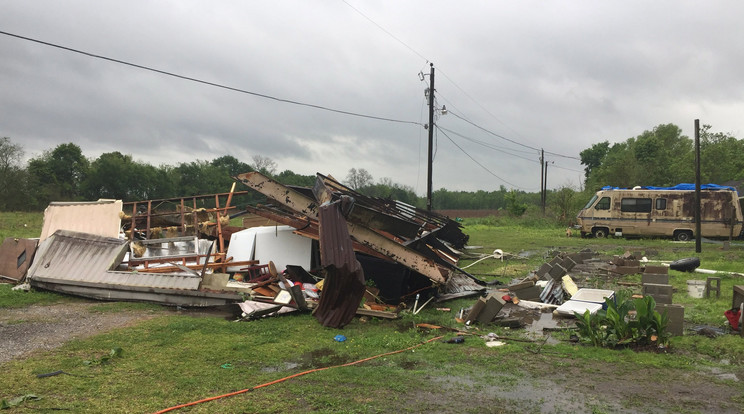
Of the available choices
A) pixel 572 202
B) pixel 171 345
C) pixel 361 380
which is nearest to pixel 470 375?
pixel 361 380

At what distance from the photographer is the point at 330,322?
7.11 meters

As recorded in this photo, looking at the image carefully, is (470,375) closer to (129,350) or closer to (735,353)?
(735,353)

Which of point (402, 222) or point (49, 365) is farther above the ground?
point (402, 222)

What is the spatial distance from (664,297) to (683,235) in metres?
18.8

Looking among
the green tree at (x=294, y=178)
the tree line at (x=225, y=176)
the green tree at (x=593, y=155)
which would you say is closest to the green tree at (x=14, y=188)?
the tree line at (x=225, y=176)

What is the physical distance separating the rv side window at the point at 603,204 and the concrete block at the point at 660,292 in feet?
59.9

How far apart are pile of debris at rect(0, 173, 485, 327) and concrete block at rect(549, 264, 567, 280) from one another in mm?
1571

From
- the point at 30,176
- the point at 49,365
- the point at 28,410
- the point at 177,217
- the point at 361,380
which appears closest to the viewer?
the point at 28,410

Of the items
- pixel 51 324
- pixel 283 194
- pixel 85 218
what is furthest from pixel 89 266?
pixel 283 194

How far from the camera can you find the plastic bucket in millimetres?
9050

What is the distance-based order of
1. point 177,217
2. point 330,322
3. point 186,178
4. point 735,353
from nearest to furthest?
point 735,353, point 330,322, point 177,217, point 186,178

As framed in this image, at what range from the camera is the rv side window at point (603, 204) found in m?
24.2

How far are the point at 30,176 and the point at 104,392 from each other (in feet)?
188

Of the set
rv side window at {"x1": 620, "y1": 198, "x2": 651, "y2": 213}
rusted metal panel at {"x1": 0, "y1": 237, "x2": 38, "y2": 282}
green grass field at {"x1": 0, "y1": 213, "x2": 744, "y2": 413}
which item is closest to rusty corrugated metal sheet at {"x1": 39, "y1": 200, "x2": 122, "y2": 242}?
rusted metal panel at {"x1": 0, "y1": 237, "x2": 38, "y2": 282}
